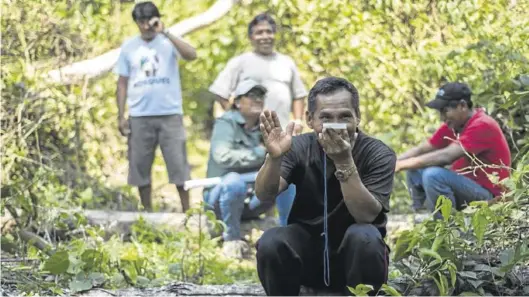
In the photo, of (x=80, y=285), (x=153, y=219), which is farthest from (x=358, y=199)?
(x=153, y=219)

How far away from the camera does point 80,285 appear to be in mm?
5781

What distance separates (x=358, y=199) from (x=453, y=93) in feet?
9.01

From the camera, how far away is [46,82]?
901cm

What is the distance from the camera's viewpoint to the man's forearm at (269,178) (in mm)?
4973

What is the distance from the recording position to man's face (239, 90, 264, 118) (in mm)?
8281

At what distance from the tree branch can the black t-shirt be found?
13.9 ft

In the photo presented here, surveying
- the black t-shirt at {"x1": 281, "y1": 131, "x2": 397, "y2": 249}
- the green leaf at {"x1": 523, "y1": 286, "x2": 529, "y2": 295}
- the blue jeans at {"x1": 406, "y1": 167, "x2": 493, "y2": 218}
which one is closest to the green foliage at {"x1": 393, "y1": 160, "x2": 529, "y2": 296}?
the green leaf at {"x1": 523, "y1": 286, "x2": 529, "y2": 295}

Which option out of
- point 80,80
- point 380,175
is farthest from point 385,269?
point 80,80

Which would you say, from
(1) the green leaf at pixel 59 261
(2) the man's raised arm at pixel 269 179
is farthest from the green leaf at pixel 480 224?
(1) the green leaf at pixel 59 261

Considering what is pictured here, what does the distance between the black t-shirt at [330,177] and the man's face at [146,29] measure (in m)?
3.95

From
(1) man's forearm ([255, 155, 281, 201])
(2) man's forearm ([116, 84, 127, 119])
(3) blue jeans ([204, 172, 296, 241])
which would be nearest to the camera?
(1) man's forearm ([255, 155, 281, 201])

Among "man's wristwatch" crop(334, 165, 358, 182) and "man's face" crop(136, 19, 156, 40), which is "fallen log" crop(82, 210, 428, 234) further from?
"man's wristwatch" crop(334, 165, 358, 182)

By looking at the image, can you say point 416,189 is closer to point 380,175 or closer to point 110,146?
point 380,175

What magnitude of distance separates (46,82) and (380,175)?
4493 mm
